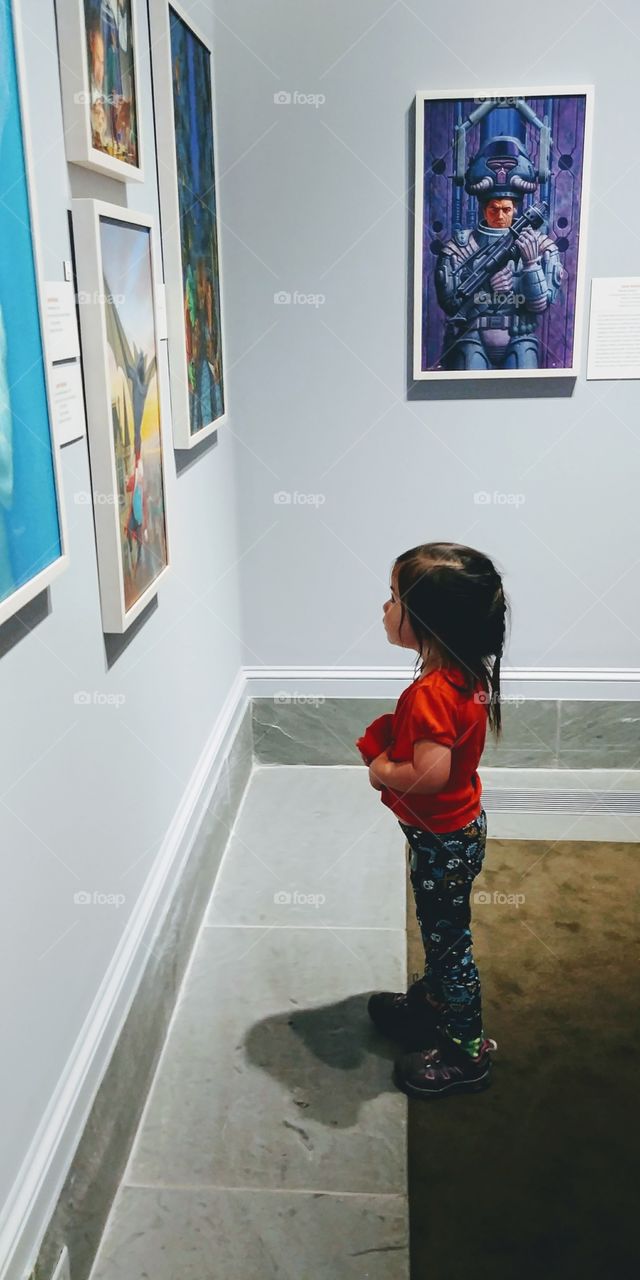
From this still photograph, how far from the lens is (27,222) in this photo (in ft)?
5.16

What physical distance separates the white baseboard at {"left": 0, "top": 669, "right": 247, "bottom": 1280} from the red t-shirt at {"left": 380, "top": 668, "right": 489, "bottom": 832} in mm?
678

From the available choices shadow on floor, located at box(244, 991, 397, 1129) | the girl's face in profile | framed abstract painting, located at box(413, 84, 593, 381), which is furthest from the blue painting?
shadow on floor, located at box(244, 991, 397, 1129)

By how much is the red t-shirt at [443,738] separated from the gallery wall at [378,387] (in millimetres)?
1701

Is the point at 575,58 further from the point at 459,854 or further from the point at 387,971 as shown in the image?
the point at 387,971

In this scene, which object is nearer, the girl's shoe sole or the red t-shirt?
the red t-shirt

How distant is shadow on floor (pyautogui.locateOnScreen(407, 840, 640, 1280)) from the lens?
7.00 feet

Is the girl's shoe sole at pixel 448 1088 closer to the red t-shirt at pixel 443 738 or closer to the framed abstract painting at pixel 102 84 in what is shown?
the red t-shirt at pixel 443 738

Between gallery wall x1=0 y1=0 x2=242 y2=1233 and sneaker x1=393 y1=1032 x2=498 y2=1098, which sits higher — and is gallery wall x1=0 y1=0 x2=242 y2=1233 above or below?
above

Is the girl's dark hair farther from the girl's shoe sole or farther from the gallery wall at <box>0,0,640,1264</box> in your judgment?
the girl's shoe sole

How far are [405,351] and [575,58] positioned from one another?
1.05 m

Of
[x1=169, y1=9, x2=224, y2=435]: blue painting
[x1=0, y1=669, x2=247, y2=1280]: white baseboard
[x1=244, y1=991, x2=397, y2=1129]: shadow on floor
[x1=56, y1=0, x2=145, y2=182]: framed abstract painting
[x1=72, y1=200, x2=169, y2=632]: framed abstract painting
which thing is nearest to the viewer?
[x1=0, y1=669, x2=247, y2=1280]: white baseboard

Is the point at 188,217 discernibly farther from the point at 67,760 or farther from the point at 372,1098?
the point at 372,1098

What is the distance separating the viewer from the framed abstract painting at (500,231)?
11.5 feet

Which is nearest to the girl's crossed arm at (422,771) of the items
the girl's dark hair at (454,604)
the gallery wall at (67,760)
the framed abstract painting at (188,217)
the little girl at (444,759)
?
the little girl at (444,759)
